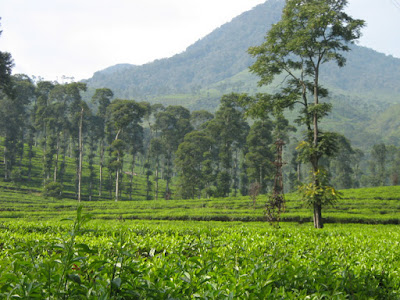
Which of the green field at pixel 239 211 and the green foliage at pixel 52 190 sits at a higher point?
the green foliage at pixel 52 190

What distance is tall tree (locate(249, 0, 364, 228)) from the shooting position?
16.5 metres

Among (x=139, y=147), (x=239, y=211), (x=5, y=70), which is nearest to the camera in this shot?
(x=5, y=70)

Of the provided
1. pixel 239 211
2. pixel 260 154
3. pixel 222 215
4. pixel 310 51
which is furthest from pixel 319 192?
pixel 260 154

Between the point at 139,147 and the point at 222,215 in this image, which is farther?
the point at 139,147

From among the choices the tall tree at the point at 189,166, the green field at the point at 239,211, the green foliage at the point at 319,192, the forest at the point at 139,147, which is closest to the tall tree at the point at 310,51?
the green foliage at the point at 319,192

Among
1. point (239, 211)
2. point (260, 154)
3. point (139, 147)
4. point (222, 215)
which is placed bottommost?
point (222, 215)

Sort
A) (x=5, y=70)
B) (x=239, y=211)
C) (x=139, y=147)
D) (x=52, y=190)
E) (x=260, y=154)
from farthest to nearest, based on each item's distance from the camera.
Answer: (x=139, y=147) → (x=260, y=154) → (x=52, y=190) → (x=239, y=211) → (x=5, y=70)

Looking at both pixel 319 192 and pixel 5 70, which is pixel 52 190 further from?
pixel 319 192

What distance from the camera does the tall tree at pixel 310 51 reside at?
16.5 meters

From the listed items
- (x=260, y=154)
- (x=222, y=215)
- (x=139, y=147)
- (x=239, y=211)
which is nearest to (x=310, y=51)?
(x=222, y=215)

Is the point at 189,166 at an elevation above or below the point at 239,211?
above

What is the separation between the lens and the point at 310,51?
17.8 meters

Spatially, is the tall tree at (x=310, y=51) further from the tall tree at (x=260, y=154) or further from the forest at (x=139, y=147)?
the tall tree at (x=260, y=154)

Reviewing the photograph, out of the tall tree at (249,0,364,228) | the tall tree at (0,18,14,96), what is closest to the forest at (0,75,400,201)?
the tall tree at (0,18,14,96)
